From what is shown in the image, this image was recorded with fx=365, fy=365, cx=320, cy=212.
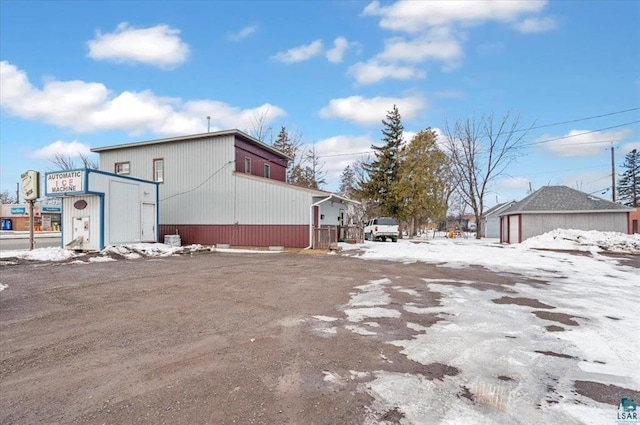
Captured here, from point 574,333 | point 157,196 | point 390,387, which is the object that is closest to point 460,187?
point 157,196

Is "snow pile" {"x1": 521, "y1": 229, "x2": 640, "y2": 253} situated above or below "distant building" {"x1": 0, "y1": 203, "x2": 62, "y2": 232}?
below

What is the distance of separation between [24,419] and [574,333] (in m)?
6.02

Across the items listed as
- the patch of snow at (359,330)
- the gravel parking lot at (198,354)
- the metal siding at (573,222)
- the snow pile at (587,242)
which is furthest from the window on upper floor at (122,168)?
the metal siding at (573,222)

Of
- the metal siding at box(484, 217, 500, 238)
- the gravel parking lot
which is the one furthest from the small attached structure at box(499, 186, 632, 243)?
the gravel parking lot

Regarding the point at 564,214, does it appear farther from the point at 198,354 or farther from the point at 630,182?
the point at 630,182

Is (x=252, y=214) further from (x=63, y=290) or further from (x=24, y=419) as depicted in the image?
(x=24, y=419)

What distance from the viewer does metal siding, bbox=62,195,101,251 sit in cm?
1645

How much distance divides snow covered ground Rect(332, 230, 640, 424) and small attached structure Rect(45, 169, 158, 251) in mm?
13572

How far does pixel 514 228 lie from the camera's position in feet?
87.5

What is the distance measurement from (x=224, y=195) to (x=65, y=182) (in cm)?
734

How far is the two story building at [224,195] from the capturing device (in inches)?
743

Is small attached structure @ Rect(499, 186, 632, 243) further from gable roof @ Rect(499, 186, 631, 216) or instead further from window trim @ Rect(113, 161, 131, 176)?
window trim @ Rect(113, 161, 131, 176)

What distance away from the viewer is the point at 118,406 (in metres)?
2.94

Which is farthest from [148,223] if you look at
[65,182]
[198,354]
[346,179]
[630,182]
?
[630,182]
